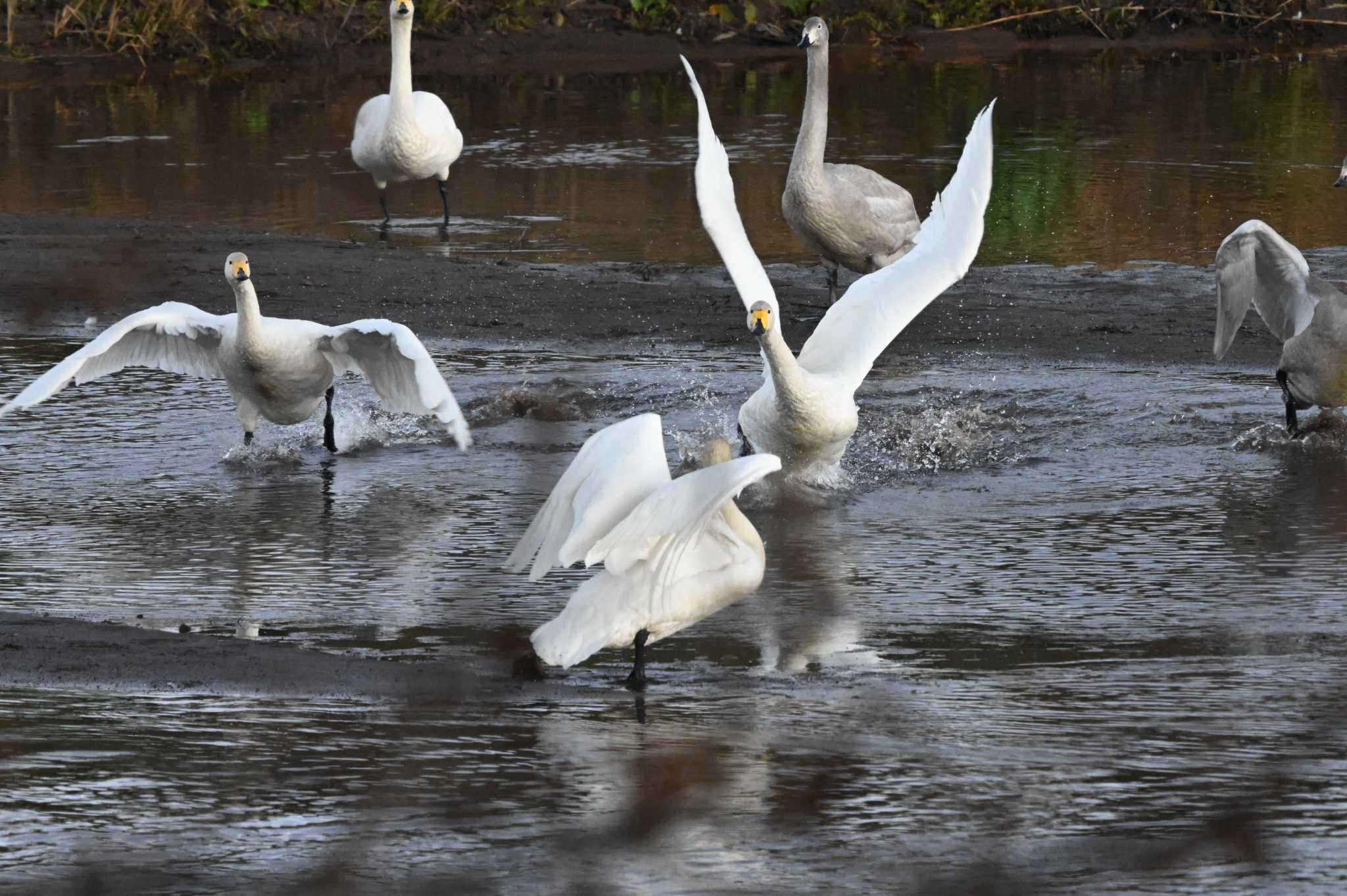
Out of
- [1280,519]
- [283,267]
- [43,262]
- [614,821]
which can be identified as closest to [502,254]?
[283,267]

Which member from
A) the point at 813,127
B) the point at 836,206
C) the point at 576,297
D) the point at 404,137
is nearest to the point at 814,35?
the point at 813,127

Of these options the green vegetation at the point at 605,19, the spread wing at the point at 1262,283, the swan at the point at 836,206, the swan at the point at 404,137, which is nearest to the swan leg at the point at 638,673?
the spread wing at the point at 1262,283

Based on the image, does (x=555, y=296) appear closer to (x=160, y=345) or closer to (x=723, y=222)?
(x=160, y=345)

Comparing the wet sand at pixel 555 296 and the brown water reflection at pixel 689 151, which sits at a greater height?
the brown water reflection at pixel 689 151

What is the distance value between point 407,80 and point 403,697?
852 centimetres

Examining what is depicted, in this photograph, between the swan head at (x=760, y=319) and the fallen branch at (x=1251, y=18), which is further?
the fallen branch at (x=1251, y=18)

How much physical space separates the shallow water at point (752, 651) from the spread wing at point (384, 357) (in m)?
0.32

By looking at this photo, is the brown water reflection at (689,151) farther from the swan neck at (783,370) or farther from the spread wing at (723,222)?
the swan neck at (783,370)

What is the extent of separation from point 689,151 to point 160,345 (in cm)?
781

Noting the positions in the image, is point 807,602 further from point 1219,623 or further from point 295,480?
point 295,480

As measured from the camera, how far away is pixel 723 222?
756 centimetres

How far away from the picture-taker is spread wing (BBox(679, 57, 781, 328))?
7.50 meters

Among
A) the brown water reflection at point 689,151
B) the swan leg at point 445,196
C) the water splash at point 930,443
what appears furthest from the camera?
the swan leg at point 445,196

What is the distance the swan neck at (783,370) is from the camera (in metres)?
6.77
